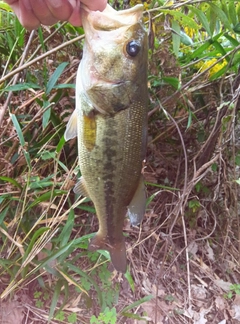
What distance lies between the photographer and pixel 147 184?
2.46 metres

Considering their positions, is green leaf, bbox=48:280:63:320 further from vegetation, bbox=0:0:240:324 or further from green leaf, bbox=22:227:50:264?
green leaf, bbox=22:227:50:264

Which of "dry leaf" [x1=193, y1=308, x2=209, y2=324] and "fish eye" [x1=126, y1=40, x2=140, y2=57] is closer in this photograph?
"fish eye" [x1=126, y1=40, x2=140, y2=57]

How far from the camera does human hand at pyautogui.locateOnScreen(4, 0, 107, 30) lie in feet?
4.23

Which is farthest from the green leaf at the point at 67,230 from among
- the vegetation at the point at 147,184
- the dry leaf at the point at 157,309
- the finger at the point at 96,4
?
the finger at the point at 96,4

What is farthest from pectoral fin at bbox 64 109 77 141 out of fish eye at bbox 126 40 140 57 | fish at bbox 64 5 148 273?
fish eye at bbox 126 40 140 57

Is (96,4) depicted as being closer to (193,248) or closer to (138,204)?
(138,204)

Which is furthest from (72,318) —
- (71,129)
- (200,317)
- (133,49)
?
(133,49)

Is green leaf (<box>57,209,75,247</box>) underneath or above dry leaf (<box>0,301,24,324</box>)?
above

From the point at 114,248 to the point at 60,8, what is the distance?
0.93 meters

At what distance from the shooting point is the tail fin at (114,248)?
1507 millimetres

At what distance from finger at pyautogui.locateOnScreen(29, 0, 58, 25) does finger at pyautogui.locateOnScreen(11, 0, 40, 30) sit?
2 centimetres

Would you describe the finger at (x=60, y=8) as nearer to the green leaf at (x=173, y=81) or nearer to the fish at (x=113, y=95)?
the fish at (x=113, y=95)

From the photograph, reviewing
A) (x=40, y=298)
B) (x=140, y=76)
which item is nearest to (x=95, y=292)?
(x=40, y=298)

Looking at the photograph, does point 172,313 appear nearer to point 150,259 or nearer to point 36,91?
point 150,259
